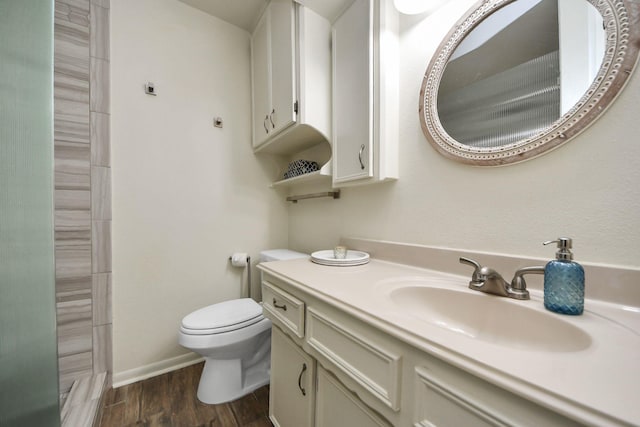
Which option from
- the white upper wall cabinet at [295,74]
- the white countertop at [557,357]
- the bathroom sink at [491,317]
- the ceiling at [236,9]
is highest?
the ceiling at [236,9]

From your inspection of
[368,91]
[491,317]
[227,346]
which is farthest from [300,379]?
[368,91]

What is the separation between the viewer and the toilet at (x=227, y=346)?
1.15 m

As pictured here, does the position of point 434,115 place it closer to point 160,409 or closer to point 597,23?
point 597,23

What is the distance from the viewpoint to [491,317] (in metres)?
0.65

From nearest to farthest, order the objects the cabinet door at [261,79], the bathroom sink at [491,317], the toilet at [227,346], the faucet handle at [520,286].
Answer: the bathroom sink at [491,317] → the faucet handle at [520,286] → the toilet at [227,346] → the cabinet door at [261,79]

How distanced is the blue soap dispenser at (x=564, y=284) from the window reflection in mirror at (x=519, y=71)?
388 millimetres

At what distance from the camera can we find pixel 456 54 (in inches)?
34.6

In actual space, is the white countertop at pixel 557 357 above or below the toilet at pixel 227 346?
above

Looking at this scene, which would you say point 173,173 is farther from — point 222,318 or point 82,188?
point 222,318

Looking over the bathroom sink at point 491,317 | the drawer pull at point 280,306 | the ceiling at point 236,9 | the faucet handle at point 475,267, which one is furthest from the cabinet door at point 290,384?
the ceiling at point 236,9

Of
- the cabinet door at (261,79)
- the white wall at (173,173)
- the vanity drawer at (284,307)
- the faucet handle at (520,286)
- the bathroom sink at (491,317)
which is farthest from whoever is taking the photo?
the cabinet door at (261,79)

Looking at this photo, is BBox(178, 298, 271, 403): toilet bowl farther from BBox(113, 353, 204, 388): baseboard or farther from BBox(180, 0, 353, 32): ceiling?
BBox(180, 0, 353, 32): ceiling

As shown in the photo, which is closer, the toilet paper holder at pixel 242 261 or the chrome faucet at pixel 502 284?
the chrome faucet at pixel 502 284

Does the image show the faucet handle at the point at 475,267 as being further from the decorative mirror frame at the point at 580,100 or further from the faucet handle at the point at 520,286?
the decorative mirror frame at the point at 580,100
